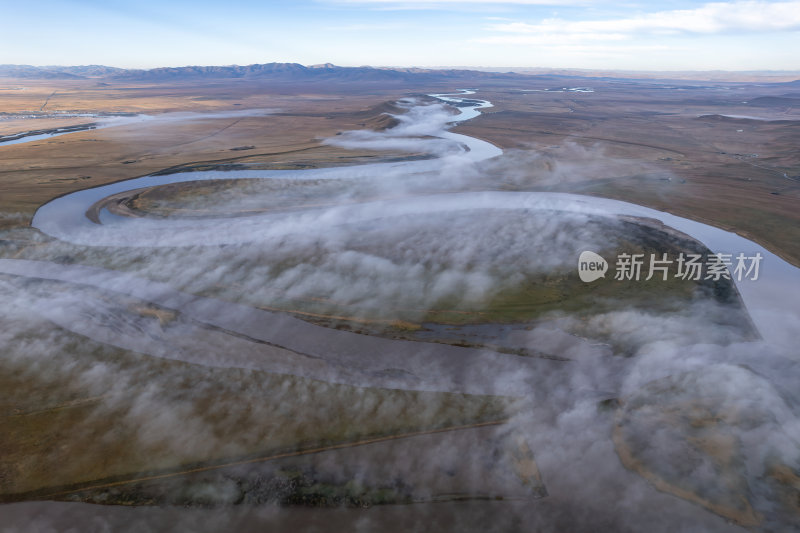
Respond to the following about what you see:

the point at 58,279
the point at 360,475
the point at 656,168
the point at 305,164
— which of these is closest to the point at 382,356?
the point at 360,475

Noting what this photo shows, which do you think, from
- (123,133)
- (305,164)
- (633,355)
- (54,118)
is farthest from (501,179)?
(54,118)

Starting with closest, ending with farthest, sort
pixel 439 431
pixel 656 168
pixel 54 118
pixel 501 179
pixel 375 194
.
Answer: pixel 439 431, pixel 375 194, pixel 501 179, pixel 656 168, pixel 54 118

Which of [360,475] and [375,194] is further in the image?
[375,194]

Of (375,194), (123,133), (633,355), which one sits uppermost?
(123,133)

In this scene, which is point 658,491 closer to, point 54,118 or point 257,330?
point 257,330

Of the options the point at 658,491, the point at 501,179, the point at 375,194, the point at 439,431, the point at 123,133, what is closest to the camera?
the point at 658,491

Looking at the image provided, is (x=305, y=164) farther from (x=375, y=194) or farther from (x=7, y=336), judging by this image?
(x=7, y=336)

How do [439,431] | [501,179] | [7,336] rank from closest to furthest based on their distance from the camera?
[439,431] → [7,336] → [501,179]

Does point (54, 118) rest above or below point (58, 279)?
above

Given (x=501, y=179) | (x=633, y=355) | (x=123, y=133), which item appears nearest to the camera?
(x=633, y=355)
